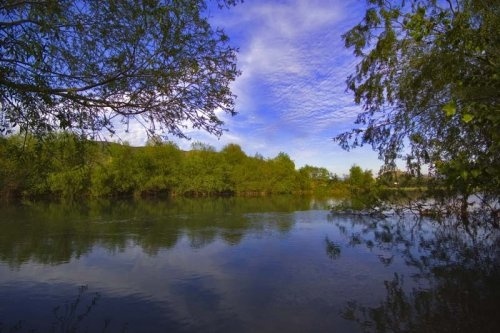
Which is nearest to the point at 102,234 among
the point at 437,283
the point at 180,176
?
the point at 437,283

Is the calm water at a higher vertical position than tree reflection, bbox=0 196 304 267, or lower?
lower

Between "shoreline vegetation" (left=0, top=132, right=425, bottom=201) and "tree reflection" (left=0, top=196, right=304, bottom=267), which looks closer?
"tree reflection" (left=0, top=196, right=304, bottom=267)

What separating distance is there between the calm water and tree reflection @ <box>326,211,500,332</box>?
0.10 feet

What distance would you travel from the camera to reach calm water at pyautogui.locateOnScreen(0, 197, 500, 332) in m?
7.22

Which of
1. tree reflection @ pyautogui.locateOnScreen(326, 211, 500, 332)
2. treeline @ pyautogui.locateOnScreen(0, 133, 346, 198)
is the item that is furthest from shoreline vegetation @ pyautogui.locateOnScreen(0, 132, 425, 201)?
tree reflection @ pyautogui.locateOnScreen(326, 211, 500, 332)

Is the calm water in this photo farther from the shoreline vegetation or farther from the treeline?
the treeline

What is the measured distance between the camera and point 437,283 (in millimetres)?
9508

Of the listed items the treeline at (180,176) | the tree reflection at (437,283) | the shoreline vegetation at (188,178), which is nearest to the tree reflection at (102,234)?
the shoreline vegetation at (188,178)

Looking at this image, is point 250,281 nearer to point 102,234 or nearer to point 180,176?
point 102,234

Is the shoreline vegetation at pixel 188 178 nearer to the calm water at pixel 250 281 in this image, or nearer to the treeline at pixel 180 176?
the treeline at pixel 180 176

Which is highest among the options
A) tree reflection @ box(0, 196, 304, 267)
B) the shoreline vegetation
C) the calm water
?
the shoreline vegetation

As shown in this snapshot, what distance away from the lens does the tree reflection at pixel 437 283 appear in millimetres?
7055

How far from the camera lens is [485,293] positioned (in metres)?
8.52

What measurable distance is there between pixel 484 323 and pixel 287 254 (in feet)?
22.8
